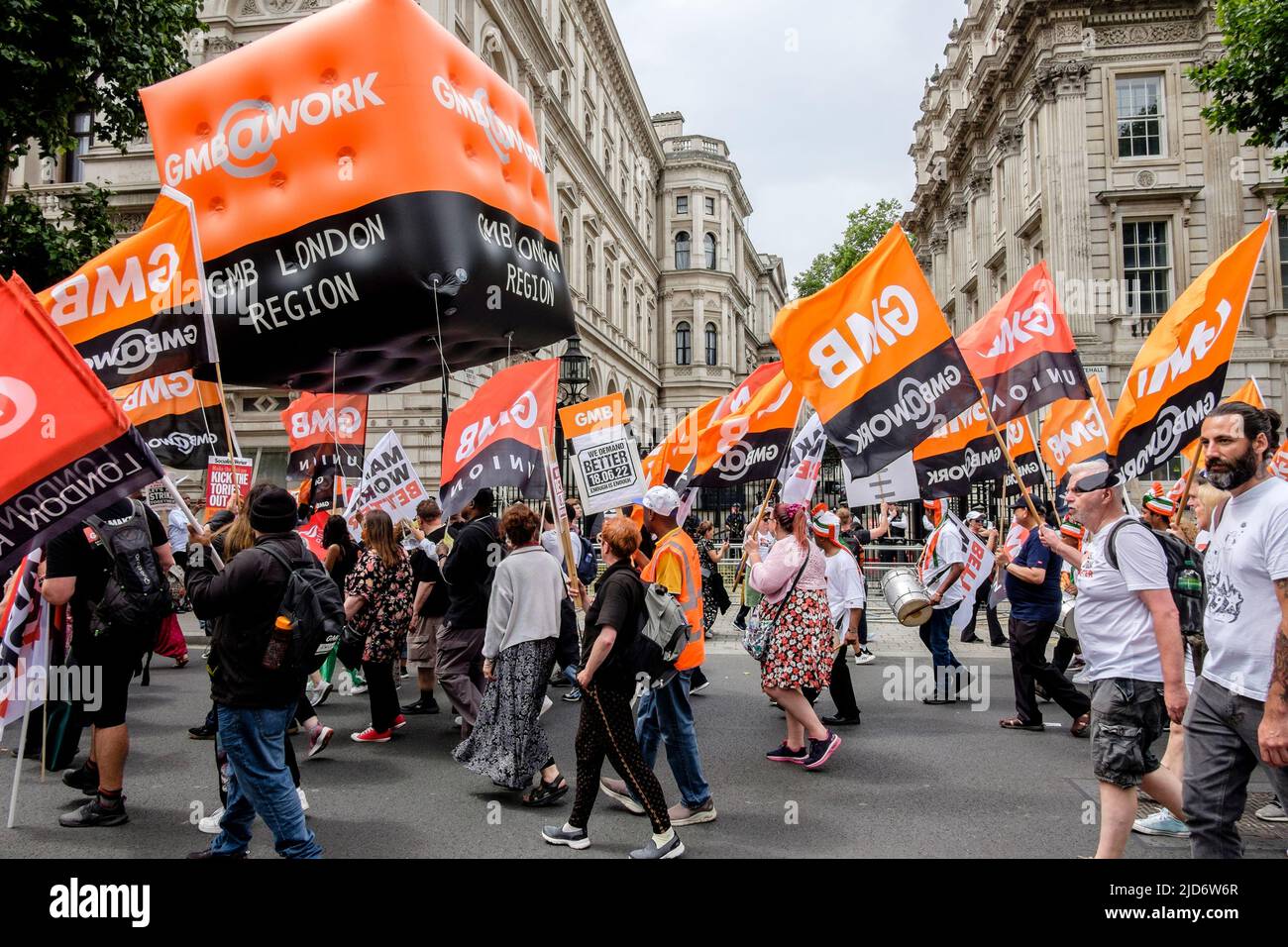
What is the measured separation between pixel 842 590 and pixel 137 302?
617cm

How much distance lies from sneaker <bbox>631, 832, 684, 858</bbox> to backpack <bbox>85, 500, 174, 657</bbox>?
3.06m

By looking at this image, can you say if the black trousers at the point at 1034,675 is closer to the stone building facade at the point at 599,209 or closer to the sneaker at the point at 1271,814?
the sneaker at the point at 1271,814

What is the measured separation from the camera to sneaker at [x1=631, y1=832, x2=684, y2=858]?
15.2ft

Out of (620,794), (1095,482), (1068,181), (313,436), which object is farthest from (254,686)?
(1068,181)

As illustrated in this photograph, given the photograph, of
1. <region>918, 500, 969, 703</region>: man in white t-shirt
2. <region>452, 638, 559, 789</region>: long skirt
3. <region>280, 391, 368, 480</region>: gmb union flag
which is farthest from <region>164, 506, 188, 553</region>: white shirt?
<region>918, 500, 969, 703</region>: man in white t-shirt

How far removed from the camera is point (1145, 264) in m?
26.3

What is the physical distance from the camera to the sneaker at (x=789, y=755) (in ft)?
21.6

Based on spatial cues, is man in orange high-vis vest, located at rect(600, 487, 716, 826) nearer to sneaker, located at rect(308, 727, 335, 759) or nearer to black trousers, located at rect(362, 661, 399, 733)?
black trousers, located at rect(362, 661, 399, 733)

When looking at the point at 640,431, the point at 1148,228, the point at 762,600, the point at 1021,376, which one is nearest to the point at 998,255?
the point at 1148,228

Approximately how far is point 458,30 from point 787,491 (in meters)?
19.9

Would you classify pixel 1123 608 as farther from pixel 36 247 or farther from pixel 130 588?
pixel 36 247

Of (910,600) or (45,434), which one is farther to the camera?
(910,600)

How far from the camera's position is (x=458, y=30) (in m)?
23.3
